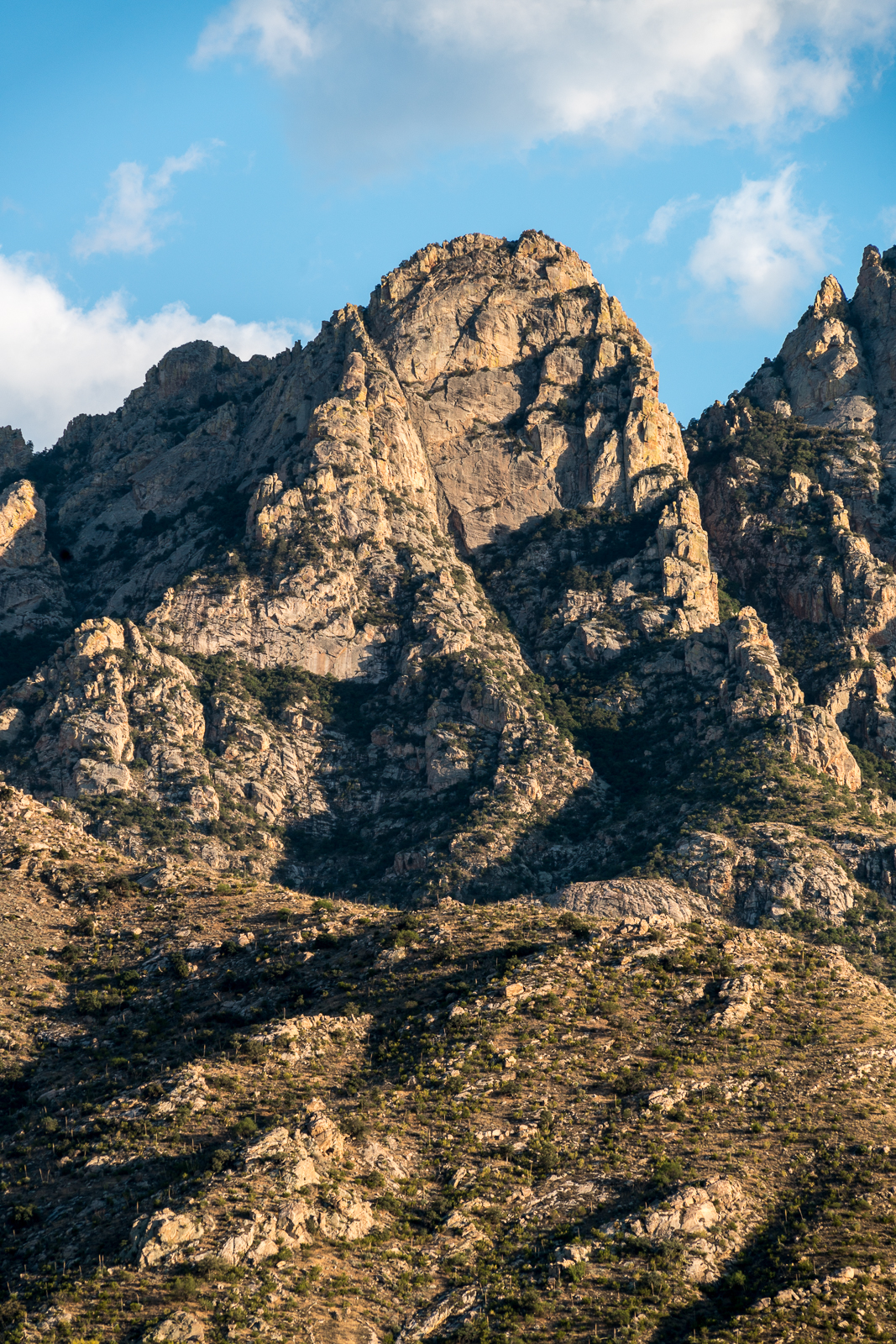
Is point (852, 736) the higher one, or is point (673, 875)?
point (852, 736)

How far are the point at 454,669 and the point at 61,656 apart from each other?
48.0 meters

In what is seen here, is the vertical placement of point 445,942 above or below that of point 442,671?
below

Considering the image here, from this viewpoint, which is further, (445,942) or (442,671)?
(442,671)

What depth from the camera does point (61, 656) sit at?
159m

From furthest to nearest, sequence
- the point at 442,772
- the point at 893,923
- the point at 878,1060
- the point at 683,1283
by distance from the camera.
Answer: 1. the point at 442,772
2. the point at 893,923
3. the point at 878,1060
4. the point at 683,1283

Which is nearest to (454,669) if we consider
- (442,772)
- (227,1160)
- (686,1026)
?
(442,772)

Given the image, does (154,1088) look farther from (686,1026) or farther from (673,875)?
(673,875)

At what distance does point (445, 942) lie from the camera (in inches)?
2911

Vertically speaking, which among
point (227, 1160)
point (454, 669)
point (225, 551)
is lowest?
point (227, 1160)

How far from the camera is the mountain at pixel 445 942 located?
4919 centimetres

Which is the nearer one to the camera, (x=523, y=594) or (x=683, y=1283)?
(x=683, y=1283)

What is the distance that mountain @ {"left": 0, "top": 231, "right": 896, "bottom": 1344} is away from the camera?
161 ft

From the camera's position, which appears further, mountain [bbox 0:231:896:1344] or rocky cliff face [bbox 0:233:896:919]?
rocky cliff face [bbox 0:233:896:919]

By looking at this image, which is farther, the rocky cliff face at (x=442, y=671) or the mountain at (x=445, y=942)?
the rocky cliff face at (x=442, y=671)
